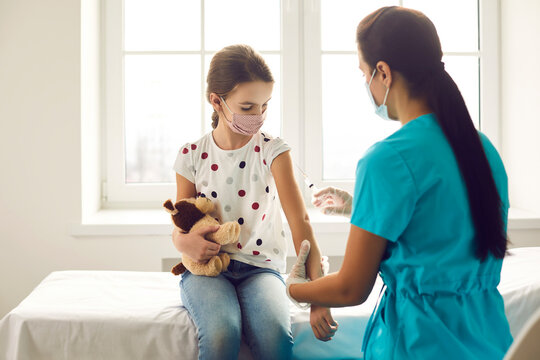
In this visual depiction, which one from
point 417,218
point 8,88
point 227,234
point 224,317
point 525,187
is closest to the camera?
point 417,218

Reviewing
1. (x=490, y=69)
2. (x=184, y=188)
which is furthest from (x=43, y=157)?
(x=490, y=69)

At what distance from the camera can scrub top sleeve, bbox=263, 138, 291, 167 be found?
5.15ft

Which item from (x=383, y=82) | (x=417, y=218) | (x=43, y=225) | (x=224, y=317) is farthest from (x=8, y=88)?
(x=417, y=218)

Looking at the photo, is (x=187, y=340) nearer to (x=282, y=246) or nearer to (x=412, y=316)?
(x=282, y=246)

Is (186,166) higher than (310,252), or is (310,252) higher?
(186,166)

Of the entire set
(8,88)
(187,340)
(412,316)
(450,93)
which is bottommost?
(187,340)

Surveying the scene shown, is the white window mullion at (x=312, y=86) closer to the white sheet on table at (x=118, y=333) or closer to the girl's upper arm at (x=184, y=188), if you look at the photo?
the girl's upper arm at (x=184, y=188)

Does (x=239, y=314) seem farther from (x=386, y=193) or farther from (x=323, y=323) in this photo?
(x=386, y=193)

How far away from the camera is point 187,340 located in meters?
1.40

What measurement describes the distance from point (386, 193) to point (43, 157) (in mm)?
1703

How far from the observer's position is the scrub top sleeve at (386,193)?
0.95 m

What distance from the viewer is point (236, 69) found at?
152 cm

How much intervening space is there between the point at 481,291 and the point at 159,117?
1879 mm

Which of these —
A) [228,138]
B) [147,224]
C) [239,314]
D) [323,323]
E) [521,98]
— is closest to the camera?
[323,323]
